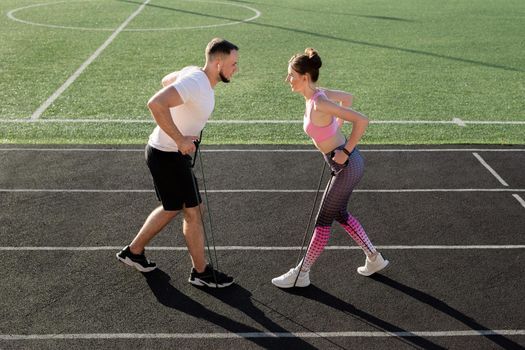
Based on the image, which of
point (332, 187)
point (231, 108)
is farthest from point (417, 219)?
point (231, 108)

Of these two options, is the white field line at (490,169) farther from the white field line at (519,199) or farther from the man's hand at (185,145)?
the man's hand at (185,145)

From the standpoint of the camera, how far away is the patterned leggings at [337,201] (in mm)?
6188

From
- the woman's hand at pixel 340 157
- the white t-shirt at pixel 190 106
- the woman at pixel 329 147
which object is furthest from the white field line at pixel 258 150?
the woman's hand at pixel 340 157

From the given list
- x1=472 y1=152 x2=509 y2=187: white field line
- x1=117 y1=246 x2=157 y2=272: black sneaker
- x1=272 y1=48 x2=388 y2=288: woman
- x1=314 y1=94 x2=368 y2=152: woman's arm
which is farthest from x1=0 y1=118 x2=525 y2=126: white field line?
x1=314 y1=94 x2=368 y2=152: woman's arm

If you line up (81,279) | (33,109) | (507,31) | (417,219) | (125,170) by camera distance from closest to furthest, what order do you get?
(81,279)
(417,219)
(125,170)
(33,109)
(507,31)

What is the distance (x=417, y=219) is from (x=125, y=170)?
158 inches

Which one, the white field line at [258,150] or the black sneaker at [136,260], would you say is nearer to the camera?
the black sneaker at [136,260]

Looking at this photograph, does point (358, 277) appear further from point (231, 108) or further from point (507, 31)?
point (507, 31)

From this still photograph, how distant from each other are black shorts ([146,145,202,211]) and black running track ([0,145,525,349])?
0.86 meters

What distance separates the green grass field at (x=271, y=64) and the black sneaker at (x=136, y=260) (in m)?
4.07

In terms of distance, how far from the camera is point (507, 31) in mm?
19969

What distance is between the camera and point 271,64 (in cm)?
1573

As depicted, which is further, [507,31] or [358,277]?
[507,31]

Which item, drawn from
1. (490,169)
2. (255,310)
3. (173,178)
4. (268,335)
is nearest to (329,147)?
(173,178)
